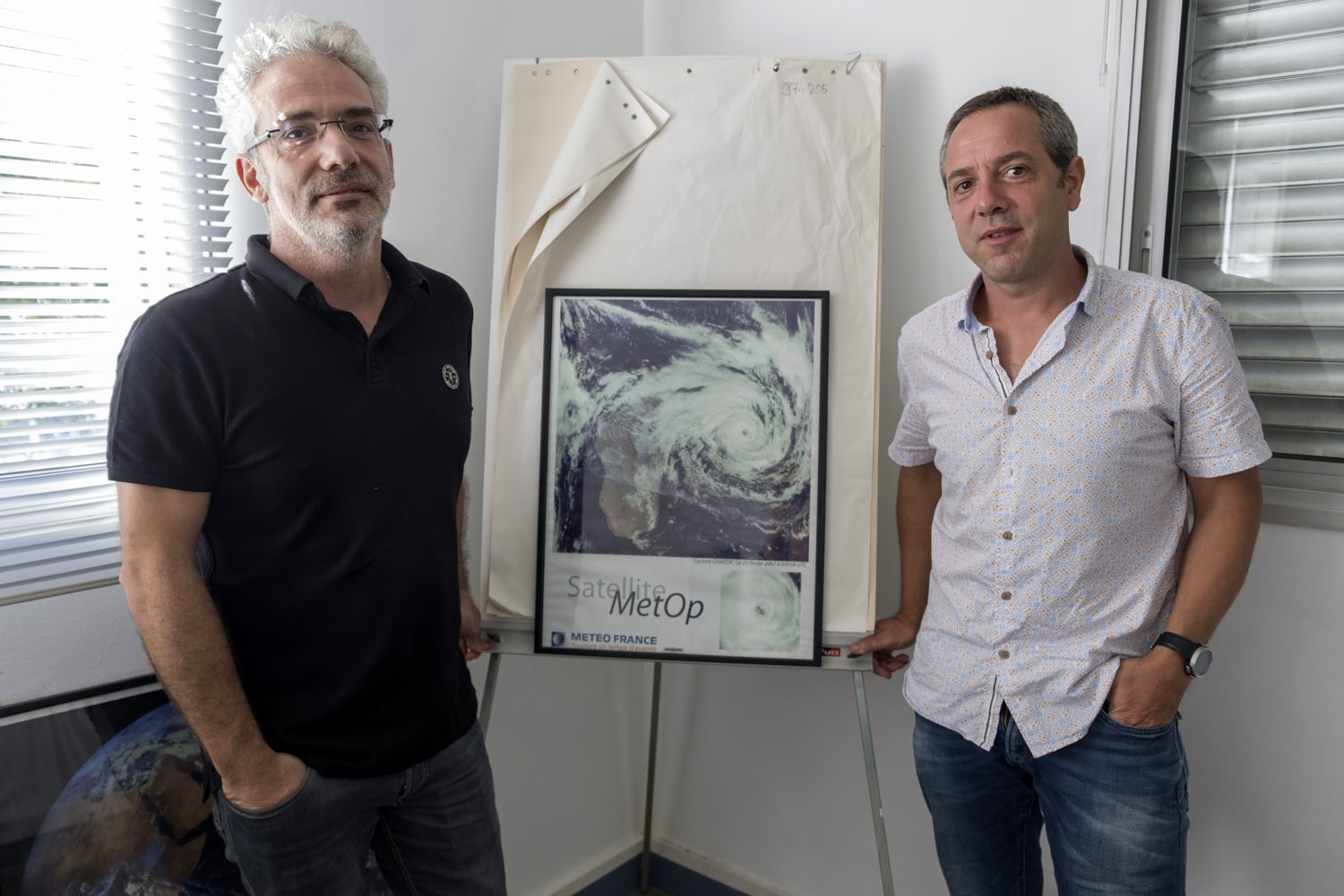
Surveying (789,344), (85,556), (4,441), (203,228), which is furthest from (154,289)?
(789,344)

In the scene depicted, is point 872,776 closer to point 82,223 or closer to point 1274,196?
point 1274,196

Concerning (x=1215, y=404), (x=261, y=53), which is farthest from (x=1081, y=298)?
(x=261, y=53)

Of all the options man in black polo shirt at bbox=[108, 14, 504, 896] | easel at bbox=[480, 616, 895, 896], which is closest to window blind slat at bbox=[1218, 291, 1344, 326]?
easel at bbox=[480, 616, 895, 896]

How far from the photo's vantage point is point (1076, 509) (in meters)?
1.34

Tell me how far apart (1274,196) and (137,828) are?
2115mm

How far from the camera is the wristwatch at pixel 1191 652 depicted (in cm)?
130

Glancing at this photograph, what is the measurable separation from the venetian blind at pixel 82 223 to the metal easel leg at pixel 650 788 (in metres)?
1.20

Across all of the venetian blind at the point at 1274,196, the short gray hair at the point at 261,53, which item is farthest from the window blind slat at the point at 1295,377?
the short gray hair at the point at 261,53

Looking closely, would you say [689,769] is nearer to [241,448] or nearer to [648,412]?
[648,412]

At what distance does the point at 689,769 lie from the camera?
2.53 m

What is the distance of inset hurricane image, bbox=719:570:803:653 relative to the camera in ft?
5.64

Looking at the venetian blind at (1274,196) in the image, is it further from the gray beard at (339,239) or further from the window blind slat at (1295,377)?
the gray beard at (339,239)

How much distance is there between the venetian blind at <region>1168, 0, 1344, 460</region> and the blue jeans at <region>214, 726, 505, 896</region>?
1.50 m

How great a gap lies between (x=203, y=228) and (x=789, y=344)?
1027 millimetres
